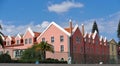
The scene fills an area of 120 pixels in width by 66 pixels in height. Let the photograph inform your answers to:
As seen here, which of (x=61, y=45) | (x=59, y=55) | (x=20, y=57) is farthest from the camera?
(x=61, y=45)

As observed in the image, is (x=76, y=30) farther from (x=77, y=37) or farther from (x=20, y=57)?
(x=20, y=57)

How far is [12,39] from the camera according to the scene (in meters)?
83.1

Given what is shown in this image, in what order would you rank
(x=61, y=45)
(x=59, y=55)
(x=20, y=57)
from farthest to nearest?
(x=61, y=45), (x=59, y=55), (x=20, y=57)

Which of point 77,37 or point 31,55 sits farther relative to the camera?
point 77,37

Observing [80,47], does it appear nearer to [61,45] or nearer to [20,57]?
[61,45]

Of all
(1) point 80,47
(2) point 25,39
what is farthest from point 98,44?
(2) point 25,39

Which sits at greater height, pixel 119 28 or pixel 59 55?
pixel 119 28

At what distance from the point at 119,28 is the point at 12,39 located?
47395 mm

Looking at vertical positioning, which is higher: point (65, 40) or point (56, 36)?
point (56, 36)

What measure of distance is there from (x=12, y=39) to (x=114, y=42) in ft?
103

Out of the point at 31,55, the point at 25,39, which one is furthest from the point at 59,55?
the point at 25,39

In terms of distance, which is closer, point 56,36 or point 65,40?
point 65,40

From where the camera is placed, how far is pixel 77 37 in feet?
226

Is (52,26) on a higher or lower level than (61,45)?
higher
